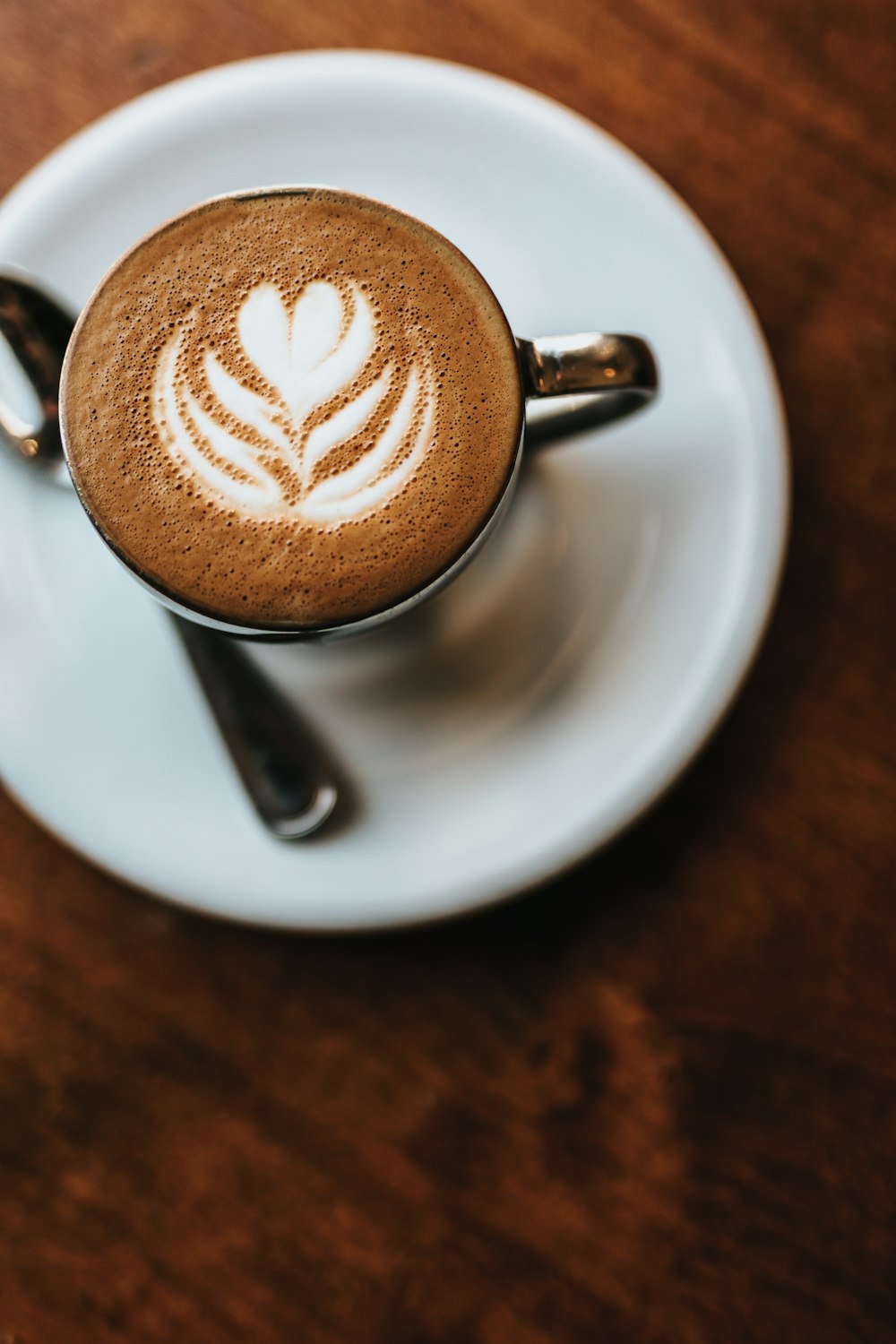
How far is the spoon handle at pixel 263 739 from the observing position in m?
0.76

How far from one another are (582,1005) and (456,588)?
417mm

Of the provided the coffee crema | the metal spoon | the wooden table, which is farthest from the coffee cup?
the wooden table

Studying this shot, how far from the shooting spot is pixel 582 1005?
895 mm

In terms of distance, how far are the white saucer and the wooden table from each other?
0.53 ft

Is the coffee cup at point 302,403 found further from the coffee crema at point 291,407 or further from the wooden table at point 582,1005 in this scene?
the wooden table at point 582,1005

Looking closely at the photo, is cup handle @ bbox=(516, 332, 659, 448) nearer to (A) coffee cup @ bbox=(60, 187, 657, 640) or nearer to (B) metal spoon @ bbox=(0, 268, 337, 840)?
(A) coffee cup @ bbox=(60, 187, 657, 640)

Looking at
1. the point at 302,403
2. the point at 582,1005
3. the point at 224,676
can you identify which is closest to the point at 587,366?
the point at 302,403

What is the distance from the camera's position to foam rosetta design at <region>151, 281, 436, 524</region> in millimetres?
654

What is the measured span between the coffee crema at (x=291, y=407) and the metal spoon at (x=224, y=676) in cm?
14

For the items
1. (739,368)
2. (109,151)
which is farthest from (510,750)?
(109,151)

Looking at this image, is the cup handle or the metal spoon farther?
the metal spoon

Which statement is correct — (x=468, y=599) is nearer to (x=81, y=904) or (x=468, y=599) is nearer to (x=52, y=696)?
(x=52, y=696)

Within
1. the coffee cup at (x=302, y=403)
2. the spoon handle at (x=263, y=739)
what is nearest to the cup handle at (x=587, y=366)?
the coffee cup at (x=302, y=403)

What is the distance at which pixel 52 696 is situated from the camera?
78 cm
